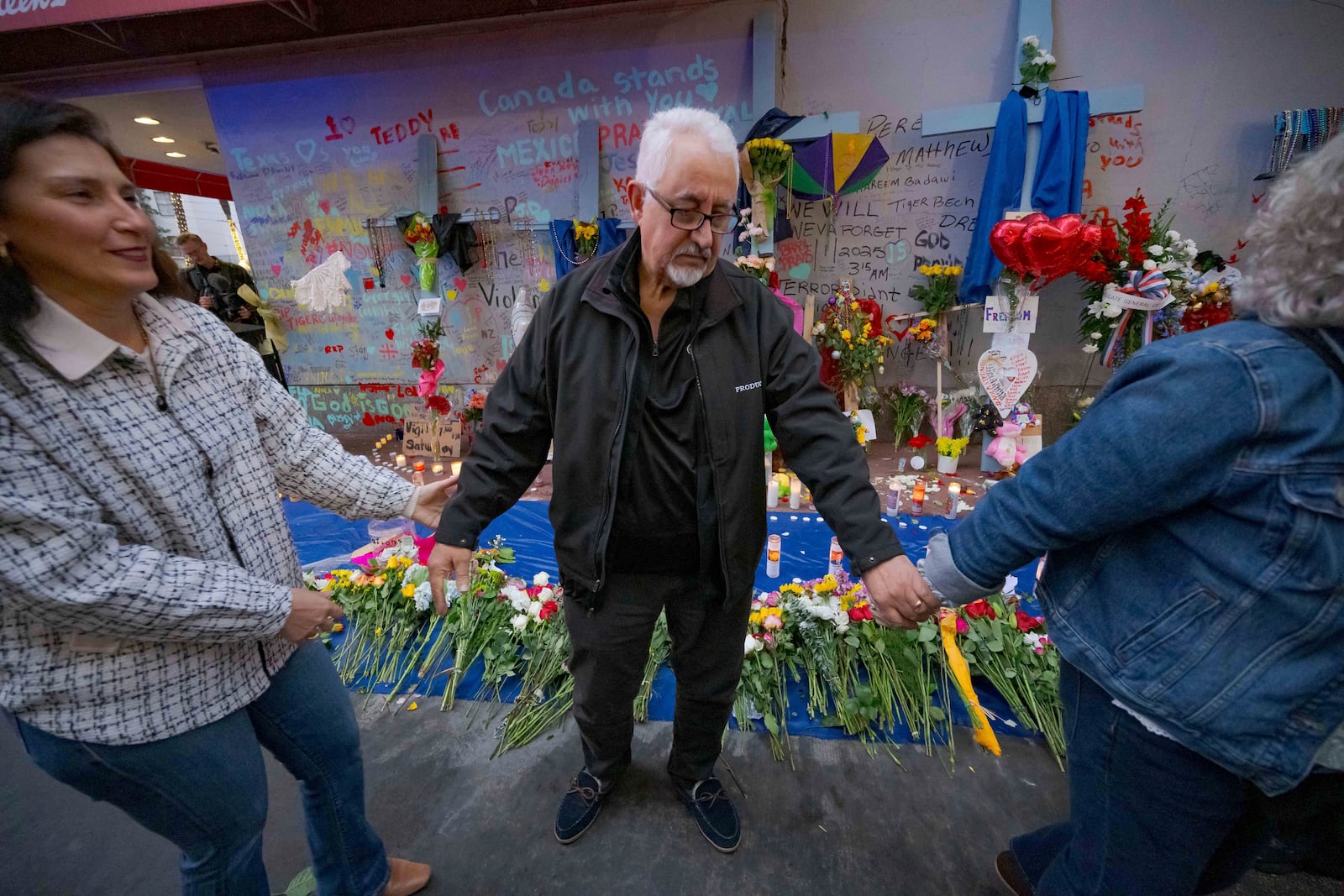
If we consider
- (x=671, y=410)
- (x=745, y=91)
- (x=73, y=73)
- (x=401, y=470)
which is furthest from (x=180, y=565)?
(x=73, y=73)

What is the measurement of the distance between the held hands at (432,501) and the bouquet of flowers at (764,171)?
3.15 metres

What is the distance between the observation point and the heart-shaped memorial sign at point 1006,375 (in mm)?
3701

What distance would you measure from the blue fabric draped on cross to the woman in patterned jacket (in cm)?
436

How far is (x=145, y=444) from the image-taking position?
0.99m

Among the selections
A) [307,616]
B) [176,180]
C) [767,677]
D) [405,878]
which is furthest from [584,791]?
[176,180]

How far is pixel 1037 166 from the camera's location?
388 cm

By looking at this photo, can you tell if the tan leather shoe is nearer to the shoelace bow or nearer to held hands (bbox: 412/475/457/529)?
the shoelace bow

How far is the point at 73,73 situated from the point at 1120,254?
930cm

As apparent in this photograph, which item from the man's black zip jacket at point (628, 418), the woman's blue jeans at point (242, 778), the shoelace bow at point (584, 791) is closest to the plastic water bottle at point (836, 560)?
the man's black zip jacket at point (628, 418)

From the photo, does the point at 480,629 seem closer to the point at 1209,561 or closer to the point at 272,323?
the point at 1209,561

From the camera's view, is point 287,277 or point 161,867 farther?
point 287,277

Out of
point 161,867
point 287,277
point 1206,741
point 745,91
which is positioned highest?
point 745,91

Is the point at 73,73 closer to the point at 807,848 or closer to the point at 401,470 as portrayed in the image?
the point at 401,470

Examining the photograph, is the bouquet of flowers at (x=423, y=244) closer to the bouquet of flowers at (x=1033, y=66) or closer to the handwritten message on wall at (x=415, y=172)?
the handwritten message on wall at (x=415, y=172)
